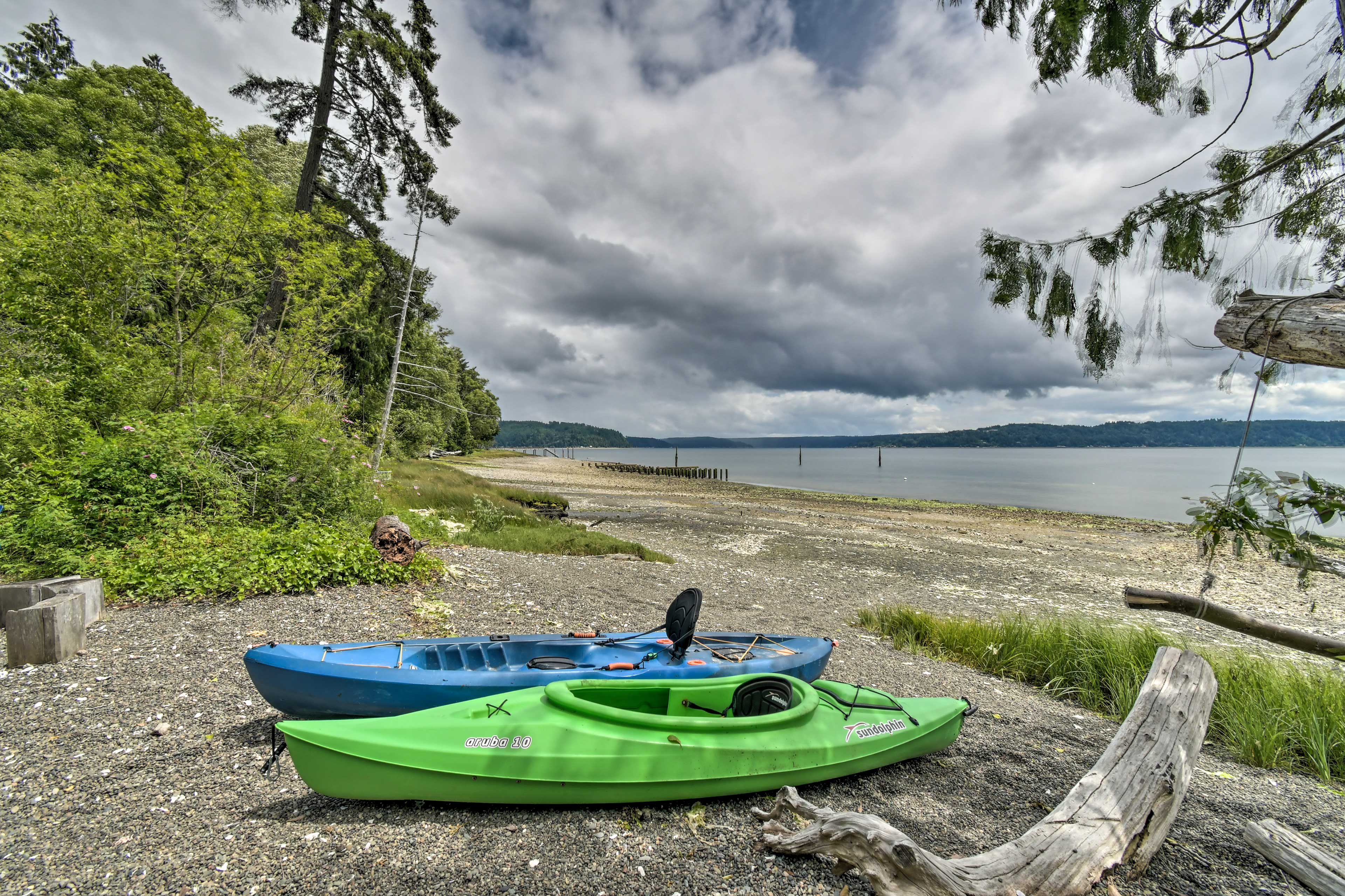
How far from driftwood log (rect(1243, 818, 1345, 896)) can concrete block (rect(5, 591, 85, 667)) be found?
28.3ft

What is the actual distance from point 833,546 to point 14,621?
1727cm

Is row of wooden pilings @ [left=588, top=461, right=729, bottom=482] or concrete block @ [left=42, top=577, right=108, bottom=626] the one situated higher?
concrete block @ [left=42, top=577, right=108, bottom=626]

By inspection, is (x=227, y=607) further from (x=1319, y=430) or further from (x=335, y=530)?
(x=1319, y=430)

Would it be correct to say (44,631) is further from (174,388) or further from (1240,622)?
(1240,622)

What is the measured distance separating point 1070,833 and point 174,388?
11413 mm

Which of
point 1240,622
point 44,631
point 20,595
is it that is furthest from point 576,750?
point 20,595

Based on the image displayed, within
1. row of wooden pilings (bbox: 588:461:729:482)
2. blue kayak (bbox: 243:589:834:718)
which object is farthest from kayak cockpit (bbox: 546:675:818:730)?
row of wooden pilings (bbox: 588:461:729:482)

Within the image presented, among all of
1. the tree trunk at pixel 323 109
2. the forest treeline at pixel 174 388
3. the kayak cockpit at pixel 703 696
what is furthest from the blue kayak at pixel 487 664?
the tree trunk at pixel 323 109

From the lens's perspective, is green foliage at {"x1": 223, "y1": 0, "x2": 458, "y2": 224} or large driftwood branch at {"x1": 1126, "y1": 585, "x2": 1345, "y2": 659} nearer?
large driftwood branch at {"x1": 1126, "y1": 585, "x2": 1345, "y2": 659}

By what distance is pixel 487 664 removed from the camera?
478 centimetres

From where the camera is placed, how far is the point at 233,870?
2.81m

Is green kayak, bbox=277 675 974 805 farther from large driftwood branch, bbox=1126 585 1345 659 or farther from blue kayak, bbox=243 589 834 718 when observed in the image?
large driftwood branch, bbox=1126 585 1345 659

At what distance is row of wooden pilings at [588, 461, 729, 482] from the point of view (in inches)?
2488

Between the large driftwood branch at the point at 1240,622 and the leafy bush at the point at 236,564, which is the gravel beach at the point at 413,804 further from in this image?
the large driftwood branch at the point at 1240,622
